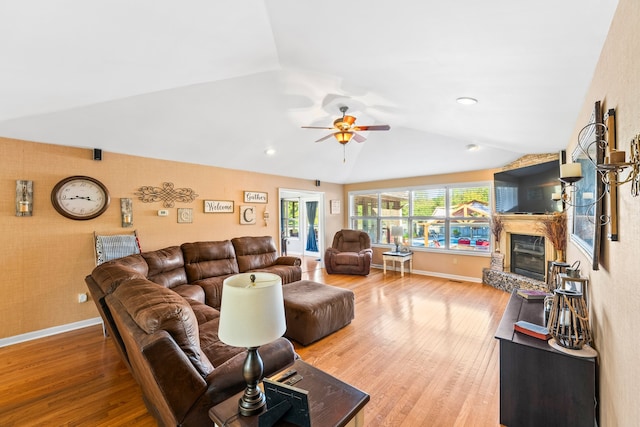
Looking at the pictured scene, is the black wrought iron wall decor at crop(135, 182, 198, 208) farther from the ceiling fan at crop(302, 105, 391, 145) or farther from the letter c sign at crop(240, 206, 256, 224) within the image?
the ceiling fan at crop(302, 105, 391, 145)

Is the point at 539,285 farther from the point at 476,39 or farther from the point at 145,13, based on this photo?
the point at 145,13

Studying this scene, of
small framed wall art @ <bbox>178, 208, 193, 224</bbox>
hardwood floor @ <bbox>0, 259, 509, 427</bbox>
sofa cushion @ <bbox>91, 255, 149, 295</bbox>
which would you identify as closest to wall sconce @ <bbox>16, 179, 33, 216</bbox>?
hardwood floor @ <bbox>0, 259, 509, 427</bbox>

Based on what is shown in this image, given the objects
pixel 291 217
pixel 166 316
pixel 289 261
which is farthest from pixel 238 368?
pixel 291 217

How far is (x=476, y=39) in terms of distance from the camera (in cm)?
161

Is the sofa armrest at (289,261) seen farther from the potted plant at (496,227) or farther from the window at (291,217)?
the window at (291,217)

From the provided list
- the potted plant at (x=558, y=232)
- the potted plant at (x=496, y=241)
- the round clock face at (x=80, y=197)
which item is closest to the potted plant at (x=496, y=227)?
the potted plant at (x=496, y=241)

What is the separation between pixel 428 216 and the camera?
657 cm

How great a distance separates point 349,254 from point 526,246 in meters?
3.44

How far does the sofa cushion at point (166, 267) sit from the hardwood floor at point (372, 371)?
887 mm

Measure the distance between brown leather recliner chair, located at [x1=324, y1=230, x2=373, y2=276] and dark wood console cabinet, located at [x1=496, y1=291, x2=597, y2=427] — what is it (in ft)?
14.3

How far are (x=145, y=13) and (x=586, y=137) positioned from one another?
2.98 meters

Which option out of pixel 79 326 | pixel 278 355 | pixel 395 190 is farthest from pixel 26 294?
pixel 395 190

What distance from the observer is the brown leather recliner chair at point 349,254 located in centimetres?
633

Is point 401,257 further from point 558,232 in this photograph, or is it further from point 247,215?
point 247,215
